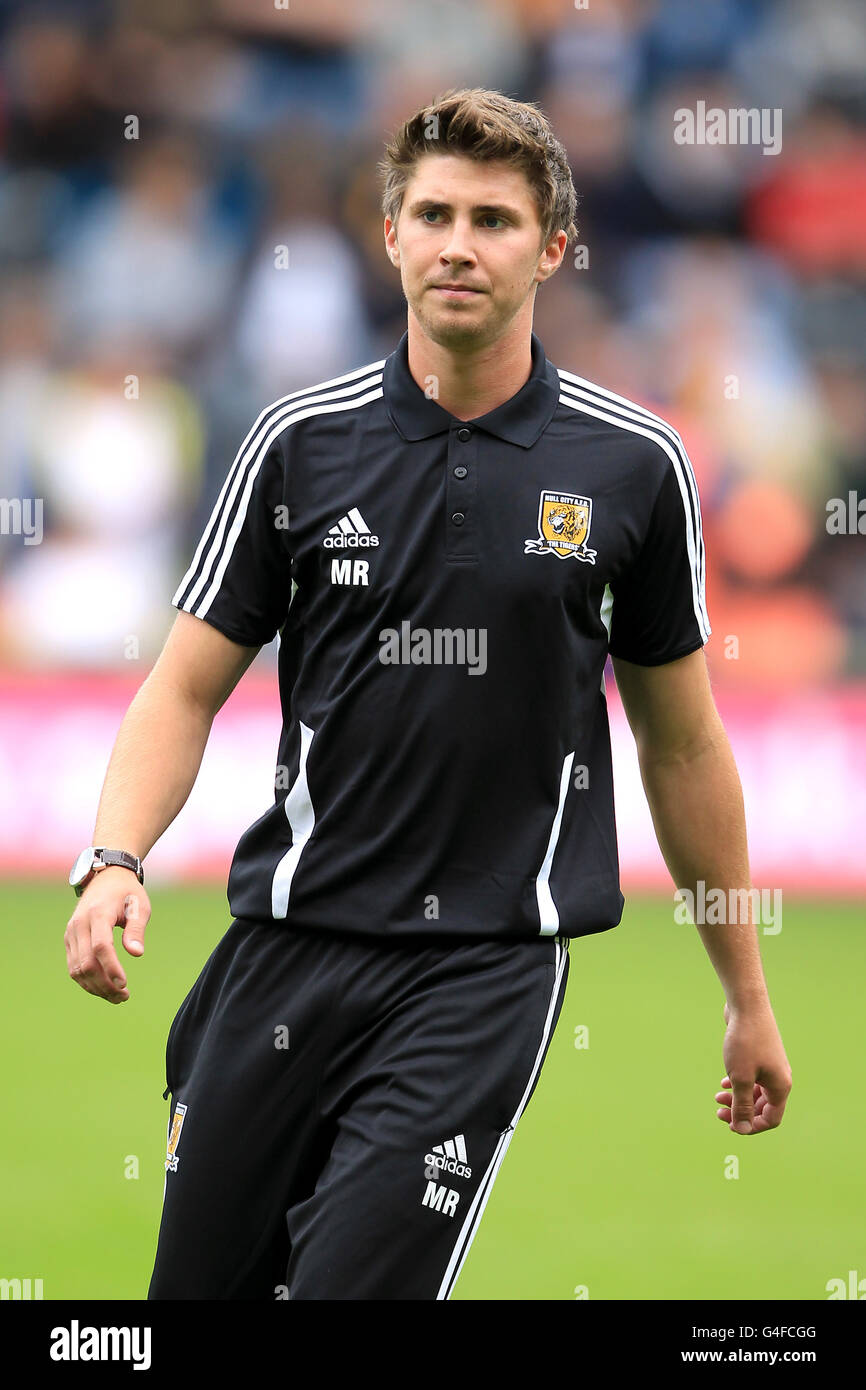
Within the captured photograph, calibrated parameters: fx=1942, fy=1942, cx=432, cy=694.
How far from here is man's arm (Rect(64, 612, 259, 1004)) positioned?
3107mm

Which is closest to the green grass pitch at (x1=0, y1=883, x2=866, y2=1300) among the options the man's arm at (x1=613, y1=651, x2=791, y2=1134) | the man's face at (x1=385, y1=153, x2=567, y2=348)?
the man's arm at (x1=613, y1=651, x2=791, y2=1134)

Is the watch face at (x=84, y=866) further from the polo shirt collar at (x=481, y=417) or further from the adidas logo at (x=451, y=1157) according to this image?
the polo shirt collar at (x=481, y=417)

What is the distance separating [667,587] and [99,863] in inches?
41.9

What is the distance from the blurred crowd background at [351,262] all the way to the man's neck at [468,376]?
8130 mm

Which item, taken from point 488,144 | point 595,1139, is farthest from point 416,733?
point 595,1139

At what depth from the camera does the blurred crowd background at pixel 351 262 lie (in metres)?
11.9

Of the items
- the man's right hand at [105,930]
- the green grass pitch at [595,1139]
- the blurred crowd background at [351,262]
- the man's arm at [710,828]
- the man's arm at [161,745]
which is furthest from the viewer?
the blurred crowd background at [351,262]

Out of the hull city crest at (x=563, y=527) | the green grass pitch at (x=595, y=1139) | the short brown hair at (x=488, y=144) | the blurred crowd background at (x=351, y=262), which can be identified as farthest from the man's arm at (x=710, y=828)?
the blurred crowd background at (x=351, y=262)

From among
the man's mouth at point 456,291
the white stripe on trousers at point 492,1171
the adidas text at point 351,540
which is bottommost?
the white stripe on trousers at point 492,1171

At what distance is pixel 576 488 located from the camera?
3219 mm

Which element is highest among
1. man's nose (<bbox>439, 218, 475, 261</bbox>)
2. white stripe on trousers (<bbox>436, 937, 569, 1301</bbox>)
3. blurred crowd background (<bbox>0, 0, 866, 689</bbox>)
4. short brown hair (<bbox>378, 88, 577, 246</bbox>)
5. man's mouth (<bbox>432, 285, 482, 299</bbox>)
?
blurred crowd background (<bbox>0, 0, 866, 689</bbox>)

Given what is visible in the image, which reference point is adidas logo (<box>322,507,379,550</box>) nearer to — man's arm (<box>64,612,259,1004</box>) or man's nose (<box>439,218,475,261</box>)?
man's arm (<box>64,612,259,1004</box>)

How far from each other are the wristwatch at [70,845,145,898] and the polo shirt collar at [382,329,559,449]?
33.0 inches
